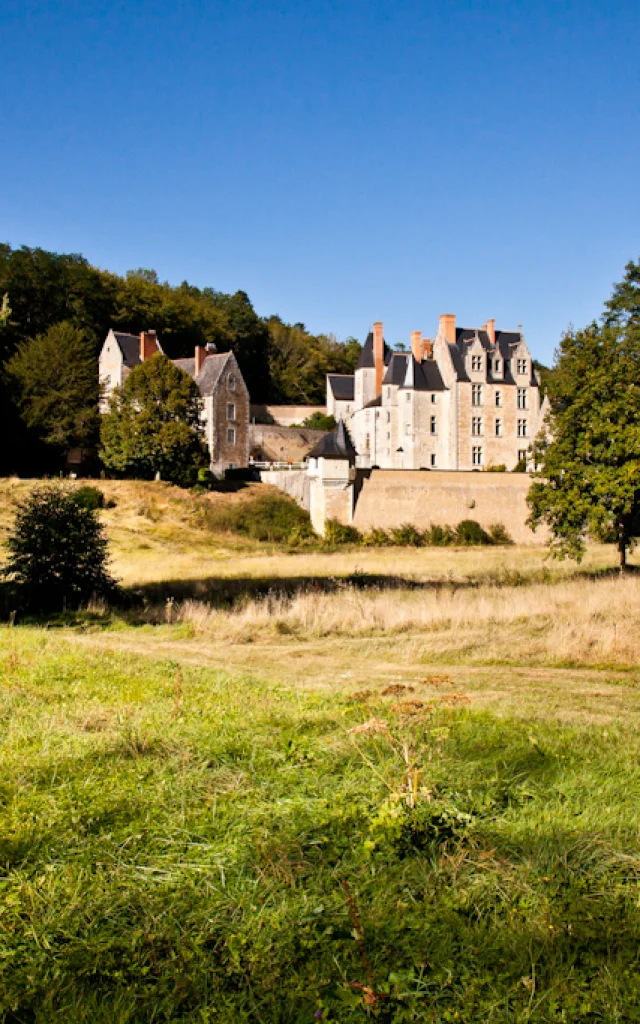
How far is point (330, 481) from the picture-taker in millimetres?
36750

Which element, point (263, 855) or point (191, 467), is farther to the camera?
point (191, 467)

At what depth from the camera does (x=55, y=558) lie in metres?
16.0

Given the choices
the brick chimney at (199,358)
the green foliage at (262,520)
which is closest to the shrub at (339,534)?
the green foliage at (262,520)

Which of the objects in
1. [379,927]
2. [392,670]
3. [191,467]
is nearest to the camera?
[379,927]

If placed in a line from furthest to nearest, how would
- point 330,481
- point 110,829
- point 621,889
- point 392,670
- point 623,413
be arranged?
A: point 330,481 → point 623,413 → point 392,670 → point 110,829 → point 621,889

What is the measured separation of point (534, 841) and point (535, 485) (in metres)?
18.4

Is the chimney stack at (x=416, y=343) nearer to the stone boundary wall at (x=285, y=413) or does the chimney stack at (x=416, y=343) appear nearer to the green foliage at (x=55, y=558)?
the stone boundary wall at (x=285, y=413)

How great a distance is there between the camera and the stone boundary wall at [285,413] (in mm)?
61406

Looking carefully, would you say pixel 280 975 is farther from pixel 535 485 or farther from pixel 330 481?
pixel 330 481

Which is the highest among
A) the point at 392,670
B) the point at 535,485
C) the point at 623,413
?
the point at 623,413

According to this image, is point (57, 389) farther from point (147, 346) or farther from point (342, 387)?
point (342, 387)

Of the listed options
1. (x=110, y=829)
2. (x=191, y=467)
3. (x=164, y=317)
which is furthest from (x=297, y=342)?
(x=110, y=829)

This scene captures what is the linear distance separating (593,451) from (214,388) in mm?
28785

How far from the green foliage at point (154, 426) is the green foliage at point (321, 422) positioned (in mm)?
18059
